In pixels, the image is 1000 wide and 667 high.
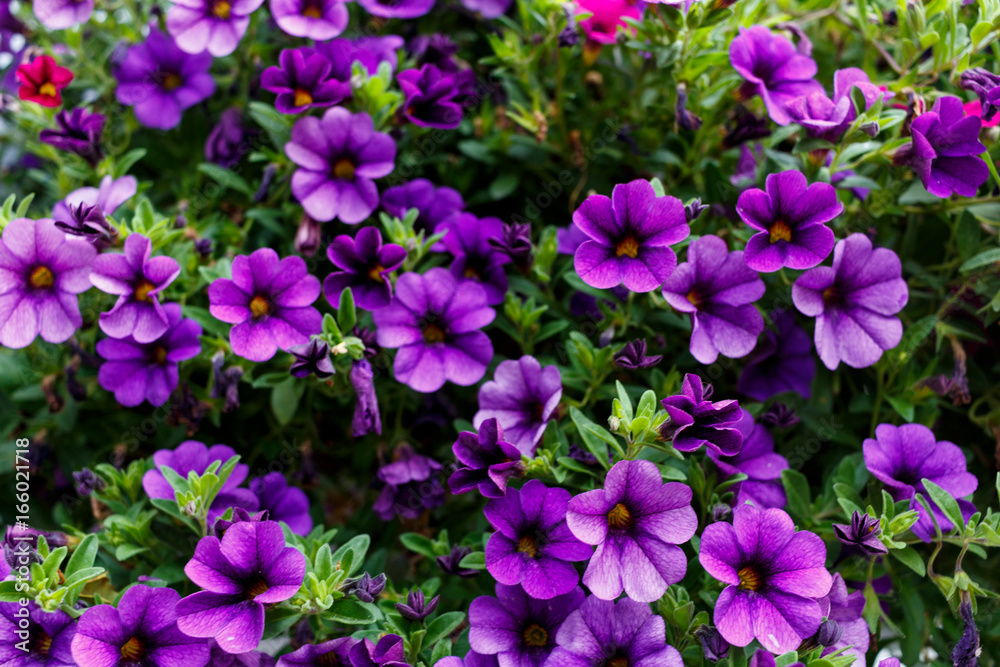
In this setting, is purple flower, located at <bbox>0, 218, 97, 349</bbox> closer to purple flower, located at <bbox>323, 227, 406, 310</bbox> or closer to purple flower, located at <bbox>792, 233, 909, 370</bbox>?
purple flower, located at <bbox>323, 227, 406, 310</bbox>

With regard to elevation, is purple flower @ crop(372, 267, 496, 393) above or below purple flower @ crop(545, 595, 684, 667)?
above

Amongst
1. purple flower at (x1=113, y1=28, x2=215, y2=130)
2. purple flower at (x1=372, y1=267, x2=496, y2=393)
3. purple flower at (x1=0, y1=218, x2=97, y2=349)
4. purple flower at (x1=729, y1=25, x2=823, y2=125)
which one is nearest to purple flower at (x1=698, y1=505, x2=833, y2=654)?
purple flower at (x1=372, y1=267, x2=496, y2=393)

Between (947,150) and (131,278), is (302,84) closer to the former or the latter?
(131,278)

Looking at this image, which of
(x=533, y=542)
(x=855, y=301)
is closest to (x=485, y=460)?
(x=533, y=542)

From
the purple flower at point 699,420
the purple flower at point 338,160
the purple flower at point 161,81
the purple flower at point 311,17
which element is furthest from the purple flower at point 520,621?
the purple flower at point 161,81

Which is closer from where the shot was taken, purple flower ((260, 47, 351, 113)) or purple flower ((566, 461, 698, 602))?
purple flower ((566, 461, 698, 602))

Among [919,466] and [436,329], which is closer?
[919,466]
